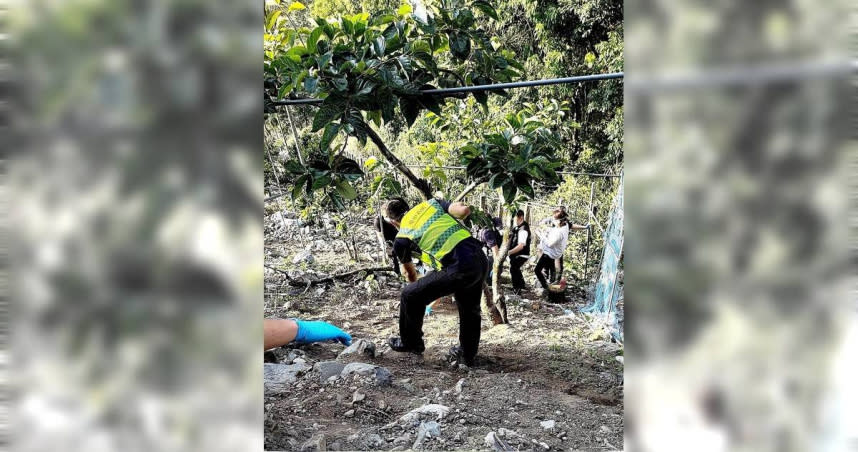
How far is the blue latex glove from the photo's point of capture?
201 inches

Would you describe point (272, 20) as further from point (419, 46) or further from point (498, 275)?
point (498, 275)

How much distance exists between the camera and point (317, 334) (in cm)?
523

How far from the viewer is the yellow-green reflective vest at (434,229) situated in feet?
14.2

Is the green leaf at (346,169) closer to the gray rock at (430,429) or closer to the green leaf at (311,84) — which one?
the green leaf at (311,84)

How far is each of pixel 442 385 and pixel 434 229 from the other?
1.17 metres

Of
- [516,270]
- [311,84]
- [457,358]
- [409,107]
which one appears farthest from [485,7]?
[516,270]

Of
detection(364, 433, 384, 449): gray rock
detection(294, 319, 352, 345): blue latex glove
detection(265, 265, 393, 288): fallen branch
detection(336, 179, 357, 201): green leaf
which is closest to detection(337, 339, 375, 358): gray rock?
detection(294, 319, 352, 345): blue latex glove

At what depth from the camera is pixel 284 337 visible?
15.2ft

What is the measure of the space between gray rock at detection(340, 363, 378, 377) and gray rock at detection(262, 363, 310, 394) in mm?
363

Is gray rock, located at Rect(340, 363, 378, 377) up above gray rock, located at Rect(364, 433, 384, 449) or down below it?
above

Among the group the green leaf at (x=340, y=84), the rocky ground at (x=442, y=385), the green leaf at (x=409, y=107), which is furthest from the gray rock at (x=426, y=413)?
the green leaf at (x=340, y=84)
